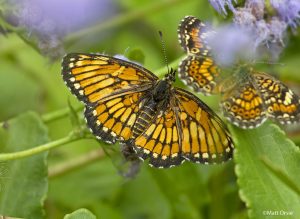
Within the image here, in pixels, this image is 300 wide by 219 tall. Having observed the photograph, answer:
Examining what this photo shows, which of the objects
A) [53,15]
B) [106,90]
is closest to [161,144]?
[106,90]

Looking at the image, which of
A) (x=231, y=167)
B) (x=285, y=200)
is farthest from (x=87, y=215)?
(x=231, y=167)

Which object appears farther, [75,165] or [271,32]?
[75,165]

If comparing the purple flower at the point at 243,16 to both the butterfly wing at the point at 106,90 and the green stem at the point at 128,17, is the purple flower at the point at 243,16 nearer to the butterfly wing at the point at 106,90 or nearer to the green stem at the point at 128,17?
the butterfly wing at the point at 106,90

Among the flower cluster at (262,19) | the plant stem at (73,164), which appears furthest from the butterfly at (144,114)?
the plant stem at (73,164)

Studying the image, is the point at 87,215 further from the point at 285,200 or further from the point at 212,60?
the point at 212,60

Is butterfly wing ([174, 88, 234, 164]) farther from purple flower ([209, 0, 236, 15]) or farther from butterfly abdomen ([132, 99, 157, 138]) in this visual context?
purple flower ([209, 0, 236, 15])

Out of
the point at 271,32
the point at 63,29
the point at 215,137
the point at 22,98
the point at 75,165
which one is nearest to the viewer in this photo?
the point at 215,137
